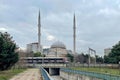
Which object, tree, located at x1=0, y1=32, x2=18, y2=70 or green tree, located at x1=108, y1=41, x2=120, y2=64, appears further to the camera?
green tree, located at x1=108, y1=41, x2=120, y2=64

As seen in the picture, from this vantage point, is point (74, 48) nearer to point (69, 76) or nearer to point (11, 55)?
point (69, 76)

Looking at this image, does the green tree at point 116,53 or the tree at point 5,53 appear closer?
the tree at point 5,53

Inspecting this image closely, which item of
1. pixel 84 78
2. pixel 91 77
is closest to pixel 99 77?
pixel 91 77

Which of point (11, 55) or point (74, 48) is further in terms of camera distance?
point (74, 48)

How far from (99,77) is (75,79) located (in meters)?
25.2

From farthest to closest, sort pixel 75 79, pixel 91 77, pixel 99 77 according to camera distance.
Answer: pixel 75 79 < pixel 91 77 < pixel 99 77

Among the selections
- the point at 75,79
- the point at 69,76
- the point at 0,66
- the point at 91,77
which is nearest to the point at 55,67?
the point at 69,76

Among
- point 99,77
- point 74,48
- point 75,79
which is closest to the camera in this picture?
point 99,77

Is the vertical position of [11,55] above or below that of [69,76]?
above

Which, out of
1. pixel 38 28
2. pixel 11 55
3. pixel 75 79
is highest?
pixel 38 28

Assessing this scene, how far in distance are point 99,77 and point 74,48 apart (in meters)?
138

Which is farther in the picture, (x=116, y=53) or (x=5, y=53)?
(x=116, y=53)

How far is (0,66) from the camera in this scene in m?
63.3

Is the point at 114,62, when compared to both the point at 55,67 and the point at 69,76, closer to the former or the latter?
the point at 55,67
